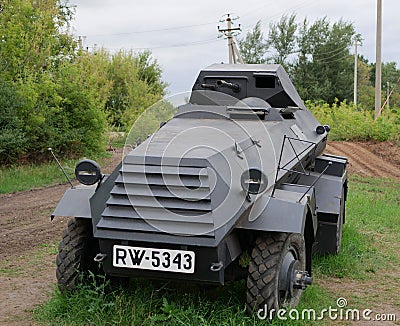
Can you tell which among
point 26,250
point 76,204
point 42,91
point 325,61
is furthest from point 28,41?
point 325,61

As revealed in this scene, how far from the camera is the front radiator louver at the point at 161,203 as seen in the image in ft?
14.5

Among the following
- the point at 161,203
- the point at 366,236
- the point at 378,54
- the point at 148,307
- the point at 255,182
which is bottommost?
the point at 366,236

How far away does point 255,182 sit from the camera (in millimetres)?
4691

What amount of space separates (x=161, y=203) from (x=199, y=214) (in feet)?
0.98

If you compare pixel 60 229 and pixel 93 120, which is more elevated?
pixel 93 120

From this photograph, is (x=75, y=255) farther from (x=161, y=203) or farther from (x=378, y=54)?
(x=378, y=54)

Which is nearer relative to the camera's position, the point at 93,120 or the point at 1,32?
the point at 1,32

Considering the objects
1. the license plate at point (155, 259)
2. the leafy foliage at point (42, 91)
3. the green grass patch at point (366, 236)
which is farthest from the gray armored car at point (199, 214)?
the leafy foliage at point (42, 91)

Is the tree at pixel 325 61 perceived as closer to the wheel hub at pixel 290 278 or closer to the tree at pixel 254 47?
the tree at pixel 254 47

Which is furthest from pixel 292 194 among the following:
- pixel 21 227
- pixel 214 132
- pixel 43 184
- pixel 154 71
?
pixel 154 71

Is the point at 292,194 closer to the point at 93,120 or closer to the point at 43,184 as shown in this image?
the point at 43,184

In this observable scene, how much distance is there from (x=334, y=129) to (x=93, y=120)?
8419 mm

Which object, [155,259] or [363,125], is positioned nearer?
[155,259]

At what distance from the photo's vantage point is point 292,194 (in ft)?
16.9
